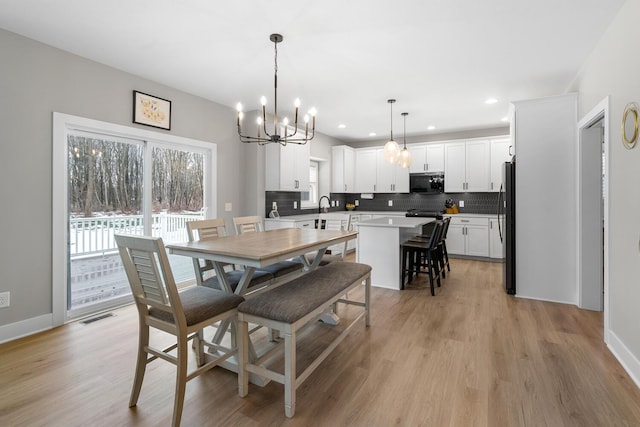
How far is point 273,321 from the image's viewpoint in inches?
70.1

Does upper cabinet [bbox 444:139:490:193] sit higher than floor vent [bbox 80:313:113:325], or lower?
higher

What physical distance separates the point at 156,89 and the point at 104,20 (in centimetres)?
128

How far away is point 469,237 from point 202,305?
537cm

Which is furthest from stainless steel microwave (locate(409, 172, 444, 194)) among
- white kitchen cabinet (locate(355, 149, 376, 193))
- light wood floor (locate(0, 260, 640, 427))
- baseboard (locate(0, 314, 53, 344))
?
baseboard (locate(0, 314, 53, 344))

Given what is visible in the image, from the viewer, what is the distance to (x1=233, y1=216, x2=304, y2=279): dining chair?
115 inches

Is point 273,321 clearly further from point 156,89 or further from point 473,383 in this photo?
point 156,89

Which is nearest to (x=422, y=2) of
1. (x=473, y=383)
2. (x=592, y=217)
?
(x=473, y=383)

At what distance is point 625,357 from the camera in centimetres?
219

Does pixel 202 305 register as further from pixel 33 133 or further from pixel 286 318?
pixel 33 133

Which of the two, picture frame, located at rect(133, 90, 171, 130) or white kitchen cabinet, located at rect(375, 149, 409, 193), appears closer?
picture frame, located at rect(133, 90, 171, 130)

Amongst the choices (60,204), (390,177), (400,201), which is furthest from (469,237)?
(60,204)

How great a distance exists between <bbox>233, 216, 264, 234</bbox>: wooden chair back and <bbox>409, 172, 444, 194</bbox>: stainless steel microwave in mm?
4123

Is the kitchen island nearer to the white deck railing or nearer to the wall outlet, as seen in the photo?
the white deck railing

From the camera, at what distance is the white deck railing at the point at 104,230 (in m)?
3.22
